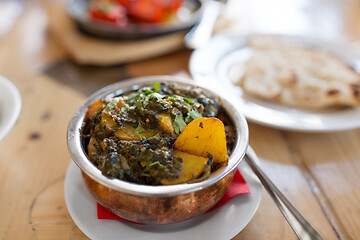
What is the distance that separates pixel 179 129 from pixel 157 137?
0.32ft

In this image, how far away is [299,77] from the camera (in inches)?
81.2

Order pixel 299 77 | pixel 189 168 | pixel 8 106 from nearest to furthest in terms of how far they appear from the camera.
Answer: pixel 189 168, pixel 8 106, pixel 299 77

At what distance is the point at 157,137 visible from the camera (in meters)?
1.21

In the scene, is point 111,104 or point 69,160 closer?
point 111,104

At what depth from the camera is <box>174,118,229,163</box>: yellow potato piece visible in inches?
45.6

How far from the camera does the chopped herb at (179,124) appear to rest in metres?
1.24

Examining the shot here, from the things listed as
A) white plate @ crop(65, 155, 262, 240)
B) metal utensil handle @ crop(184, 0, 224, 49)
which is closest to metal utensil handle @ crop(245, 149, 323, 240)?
white plate @ crop(65, 155, 262, 240)

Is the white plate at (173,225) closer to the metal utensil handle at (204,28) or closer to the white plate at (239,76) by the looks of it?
the white plate at (239,76)

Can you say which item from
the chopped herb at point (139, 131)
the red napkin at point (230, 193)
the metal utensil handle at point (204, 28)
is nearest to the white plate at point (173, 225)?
the red napkin at point (230, 193)

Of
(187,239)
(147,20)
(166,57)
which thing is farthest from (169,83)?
(147,20)

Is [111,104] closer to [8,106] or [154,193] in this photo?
[154,193]

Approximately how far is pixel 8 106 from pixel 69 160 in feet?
1.39

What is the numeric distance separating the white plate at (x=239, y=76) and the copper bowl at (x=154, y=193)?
23.7 inches

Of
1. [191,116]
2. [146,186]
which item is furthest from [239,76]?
[146,186]
